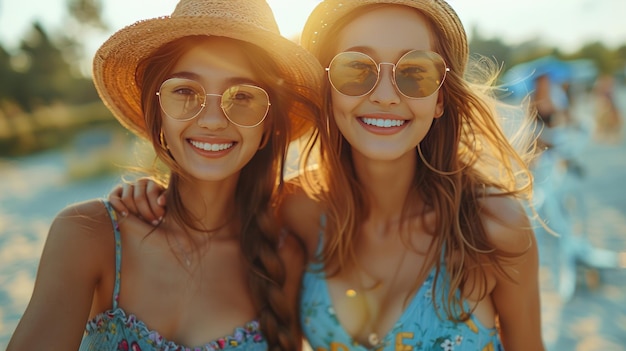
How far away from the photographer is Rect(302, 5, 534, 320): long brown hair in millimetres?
2438

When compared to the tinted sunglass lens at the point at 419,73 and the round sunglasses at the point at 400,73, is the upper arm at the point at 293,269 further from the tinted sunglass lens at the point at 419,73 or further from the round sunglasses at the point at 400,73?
the tinted sunglass lens at the point at 419,73

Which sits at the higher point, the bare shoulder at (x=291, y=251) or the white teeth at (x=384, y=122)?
the white teeth at (x=384, y=122)

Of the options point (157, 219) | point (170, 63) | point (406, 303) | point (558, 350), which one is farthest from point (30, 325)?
point (558, 350)

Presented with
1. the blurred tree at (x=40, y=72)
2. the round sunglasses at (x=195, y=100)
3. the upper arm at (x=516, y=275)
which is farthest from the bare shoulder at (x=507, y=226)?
the blurred tree at (x=40, y=72)

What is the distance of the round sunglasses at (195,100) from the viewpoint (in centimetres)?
226

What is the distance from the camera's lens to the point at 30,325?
208 centimetres

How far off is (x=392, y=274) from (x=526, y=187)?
76cm

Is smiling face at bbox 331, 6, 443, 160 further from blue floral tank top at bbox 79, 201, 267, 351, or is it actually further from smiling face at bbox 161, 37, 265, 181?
blue floral tank top at bbox 79, 201, 267, 351

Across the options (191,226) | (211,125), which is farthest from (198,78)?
(191,226)

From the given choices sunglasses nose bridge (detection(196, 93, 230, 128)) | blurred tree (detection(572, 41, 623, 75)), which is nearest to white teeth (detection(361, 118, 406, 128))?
sunglasses nose bridge (detection(196, 93, 230, 128))

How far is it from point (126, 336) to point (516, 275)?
1.74m

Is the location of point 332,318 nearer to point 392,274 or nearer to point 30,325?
point 392,274

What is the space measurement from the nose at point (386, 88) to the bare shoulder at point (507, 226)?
27.4 inches

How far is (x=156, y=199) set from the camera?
2564 millimetres
